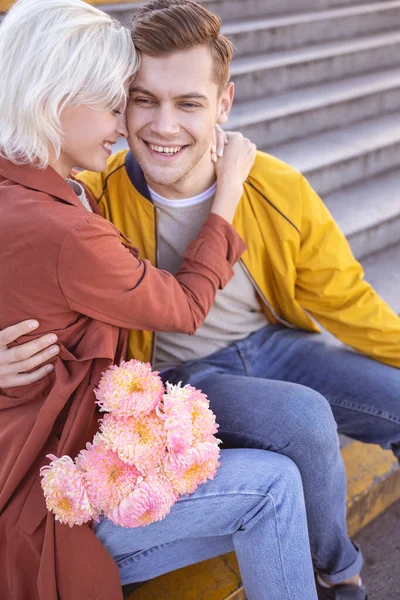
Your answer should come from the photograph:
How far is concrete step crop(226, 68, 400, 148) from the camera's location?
3504 mm

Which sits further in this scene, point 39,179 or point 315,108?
point 315,108

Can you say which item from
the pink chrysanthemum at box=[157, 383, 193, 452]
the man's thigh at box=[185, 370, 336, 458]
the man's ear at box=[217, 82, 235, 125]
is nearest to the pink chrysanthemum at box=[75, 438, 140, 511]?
the pink chrysanthemum at box=[157, 383, 193, 452]

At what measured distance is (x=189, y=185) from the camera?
196 cm

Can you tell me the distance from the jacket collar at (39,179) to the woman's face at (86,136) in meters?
0.08

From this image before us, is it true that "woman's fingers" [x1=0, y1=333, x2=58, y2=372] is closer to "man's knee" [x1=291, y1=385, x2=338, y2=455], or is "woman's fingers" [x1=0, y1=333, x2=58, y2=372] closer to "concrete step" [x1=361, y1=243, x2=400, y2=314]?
"man's knee" [x1=291, y1=385, x2=338, y2=455]

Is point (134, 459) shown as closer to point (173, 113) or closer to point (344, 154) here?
point (173, 113)

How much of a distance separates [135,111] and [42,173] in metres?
0.44

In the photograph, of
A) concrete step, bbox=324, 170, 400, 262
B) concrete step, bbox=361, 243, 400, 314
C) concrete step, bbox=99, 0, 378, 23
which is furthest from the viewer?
concrete step, bbox=99, 0, 378, 23

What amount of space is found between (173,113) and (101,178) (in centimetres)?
35

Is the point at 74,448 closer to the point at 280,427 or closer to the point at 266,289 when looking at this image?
the point at 280,427

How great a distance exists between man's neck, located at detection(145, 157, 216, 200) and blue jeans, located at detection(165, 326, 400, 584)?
0.54m

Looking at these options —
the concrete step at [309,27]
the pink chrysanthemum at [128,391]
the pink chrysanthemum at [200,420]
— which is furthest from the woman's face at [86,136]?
the concrete step at [309,27]

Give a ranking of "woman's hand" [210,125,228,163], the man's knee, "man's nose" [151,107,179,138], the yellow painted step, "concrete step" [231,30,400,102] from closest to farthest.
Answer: the man's knee → "man's nose" [151,107,179,138] → the yellow painted step → "woman's hand" [210,125,228,163] → "concrete step" [231,30,400,102]

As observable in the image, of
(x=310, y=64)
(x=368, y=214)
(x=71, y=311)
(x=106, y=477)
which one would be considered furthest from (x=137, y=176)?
(x=310, y=64)
